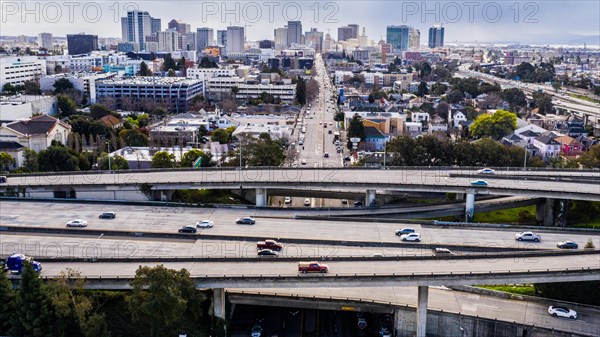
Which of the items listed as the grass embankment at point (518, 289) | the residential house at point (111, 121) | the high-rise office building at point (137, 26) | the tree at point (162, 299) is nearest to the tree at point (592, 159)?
the grass embankment at point (518, 289)

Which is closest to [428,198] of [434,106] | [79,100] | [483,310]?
[483,310]

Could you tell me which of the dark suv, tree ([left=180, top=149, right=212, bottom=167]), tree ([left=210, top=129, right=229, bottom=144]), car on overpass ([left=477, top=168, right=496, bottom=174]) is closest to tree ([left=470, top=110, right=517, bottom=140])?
car on overpass ([left=477, top=168, right=496, bottom=174])

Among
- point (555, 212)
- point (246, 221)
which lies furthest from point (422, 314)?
point (555, 212)

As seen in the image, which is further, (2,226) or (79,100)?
(79,100)

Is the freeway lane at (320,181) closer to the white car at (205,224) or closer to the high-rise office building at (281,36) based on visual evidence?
the white car at (205,224)

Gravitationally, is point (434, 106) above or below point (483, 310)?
above

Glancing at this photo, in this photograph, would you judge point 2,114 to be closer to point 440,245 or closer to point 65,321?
point 65,321

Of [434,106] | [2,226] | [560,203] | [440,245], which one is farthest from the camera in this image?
[434,106]
